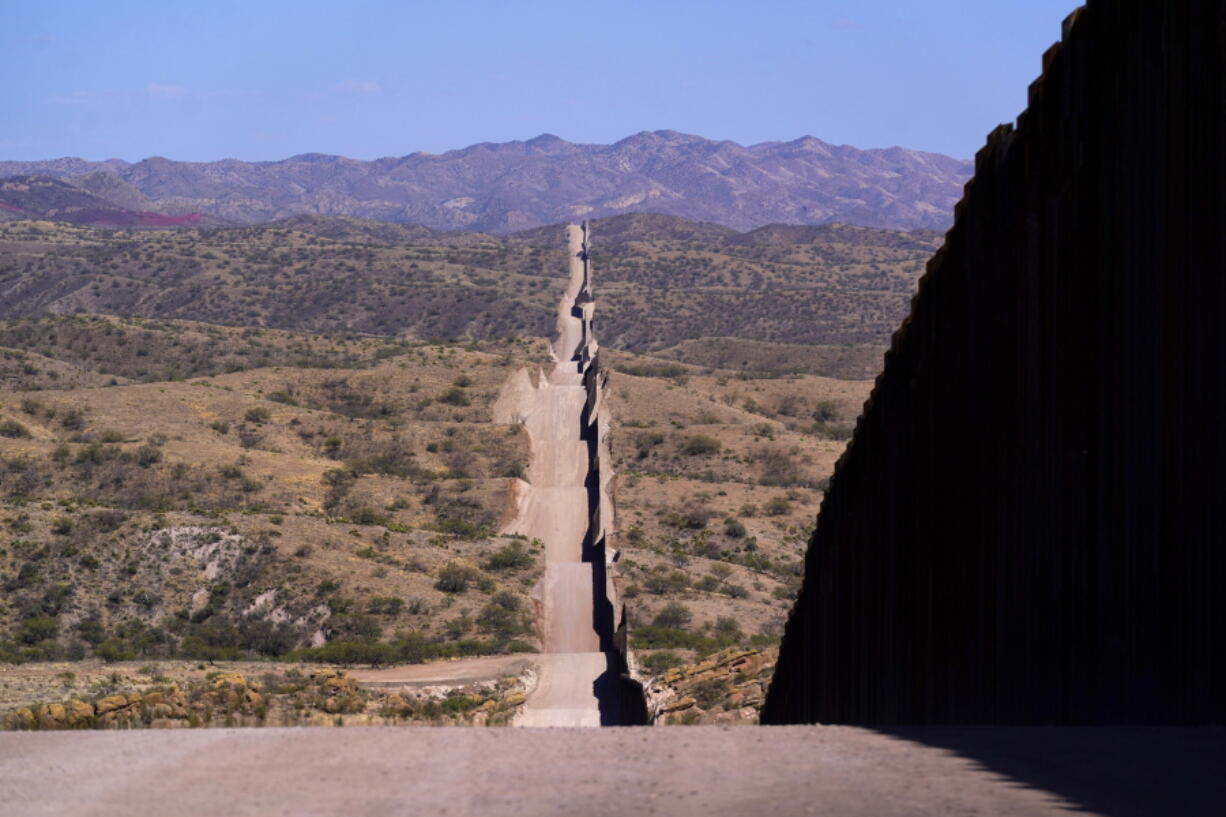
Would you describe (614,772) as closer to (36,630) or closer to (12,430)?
(36,630)

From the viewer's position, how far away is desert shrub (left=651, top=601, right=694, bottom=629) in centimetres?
3450

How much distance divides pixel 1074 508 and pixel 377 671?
951 inches

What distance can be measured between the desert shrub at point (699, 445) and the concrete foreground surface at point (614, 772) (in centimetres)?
5407

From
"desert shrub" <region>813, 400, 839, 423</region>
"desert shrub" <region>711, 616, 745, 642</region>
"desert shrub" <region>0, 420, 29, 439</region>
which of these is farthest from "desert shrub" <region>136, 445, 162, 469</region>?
"desert shrub" <region>813, 400, 839, 423</region>

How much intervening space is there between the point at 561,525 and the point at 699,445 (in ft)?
53.0

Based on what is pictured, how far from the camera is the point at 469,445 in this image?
58.9m

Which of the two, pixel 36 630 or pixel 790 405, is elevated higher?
pixel 790 405

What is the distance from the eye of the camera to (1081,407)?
8.52m

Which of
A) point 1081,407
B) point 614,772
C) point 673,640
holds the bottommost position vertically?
point 673,640

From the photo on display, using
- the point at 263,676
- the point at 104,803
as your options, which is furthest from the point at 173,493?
the point at 104,803

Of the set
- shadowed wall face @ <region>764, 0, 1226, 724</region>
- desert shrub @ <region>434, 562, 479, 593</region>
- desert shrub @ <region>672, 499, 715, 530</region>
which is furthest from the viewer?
desert shrub @ <region>672, 499, 715, 530</region>

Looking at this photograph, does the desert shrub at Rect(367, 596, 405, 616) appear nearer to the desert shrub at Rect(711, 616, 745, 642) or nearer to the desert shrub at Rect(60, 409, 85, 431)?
the desert shrub at Rect(711, 616, 745, 642)

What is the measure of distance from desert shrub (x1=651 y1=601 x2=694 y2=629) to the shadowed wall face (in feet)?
76.6

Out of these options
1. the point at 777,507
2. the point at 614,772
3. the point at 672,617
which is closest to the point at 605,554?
the point at 672,617
